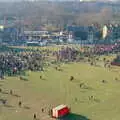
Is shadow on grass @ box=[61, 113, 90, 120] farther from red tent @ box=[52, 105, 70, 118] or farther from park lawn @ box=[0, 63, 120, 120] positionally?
park lawn @ box=[0, 63, 120, 120]

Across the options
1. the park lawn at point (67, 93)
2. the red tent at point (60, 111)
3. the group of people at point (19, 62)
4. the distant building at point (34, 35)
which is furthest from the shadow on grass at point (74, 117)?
the distant building at point (34, 35)

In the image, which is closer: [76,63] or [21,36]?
[76,63]

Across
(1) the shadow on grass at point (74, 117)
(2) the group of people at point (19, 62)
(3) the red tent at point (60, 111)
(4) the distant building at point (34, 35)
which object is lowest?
(1) the shadow on grass at point (74, 117)

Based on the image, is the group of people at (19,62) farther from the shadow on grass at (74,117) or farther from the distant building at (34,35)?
the distant building at (34,35)

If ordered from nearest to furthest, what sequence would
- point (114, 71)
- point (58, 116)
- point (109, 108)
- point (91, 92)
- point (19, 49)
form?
point (58, 116)
point (109, 108)
point (91, 92)
point (114, 71)
point (19, 49)

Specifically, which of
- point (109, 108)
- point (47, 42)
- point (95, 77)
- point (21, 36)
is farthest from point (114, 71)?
point (21, 36)

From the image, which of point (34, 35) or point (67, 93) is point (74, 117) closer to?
point (67, 93)

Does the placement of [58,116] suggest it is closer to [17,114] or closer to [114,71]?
[17,114]

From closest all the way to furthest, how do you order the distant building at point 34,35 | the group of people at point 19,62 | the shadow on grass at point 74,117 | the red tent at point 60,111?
the red tent at point 60,111 → the shadow on grass at point 74,117 → the group of people at point 19,62 → the distant building at point 34,35

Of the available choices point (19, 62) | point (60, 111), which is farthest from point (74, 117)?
point (19, 62)
